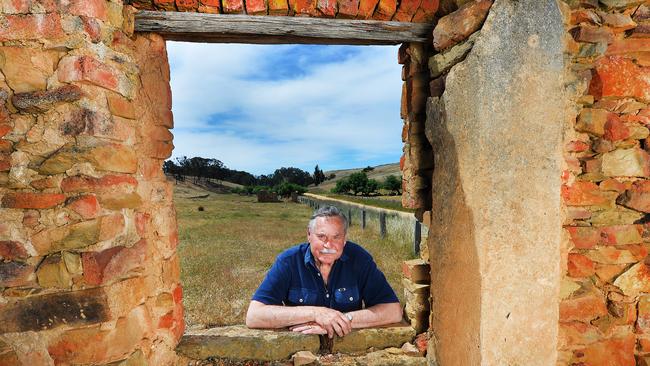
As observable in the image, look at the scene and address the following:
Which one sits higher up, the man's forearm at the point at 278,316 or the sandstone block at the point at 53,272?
the sandstone block at the point at 53,272

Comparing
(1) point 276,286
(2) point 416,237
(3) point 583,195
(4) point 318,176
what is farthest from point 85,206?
(4) point 318,176

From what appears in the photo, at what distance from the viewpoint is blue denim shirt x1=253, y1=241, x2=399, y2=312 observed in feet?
8.79

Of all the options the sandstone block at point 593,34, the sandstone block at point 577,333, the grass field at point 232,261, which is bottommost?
the grass field at point 232,261

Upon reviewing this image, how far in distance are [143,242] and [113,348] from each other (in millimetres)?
489

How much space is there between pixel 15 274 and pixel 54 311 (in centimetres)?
22

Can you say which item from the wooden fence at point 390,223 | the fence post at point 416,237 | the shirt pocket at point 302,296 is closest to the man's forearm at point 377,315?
the shirt pocket at point 302,296

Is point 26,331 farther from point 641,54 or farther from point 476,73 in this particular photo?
point 641,54

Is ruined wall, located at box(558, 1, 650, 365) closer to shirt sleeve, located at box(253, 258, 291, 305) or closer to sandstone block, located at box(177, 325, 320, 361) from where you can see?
sandstone block, located at box(177, 325, 320, 361)

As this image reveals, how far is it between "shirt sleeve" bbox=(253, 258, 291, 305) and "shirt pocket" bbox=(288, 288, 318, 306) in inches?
2.2

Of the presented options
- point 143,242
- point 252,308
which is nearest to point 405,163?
point 252,308

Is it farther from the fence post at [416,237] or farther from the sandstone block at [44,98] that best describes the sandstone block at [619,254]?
the fence post at [416,237]

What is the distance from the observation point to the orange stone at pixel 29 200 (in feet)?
4.98

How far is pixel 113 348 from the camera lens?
5.43ft

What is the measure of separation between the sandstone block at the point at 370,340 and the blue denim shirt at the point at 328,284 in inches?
14.6
